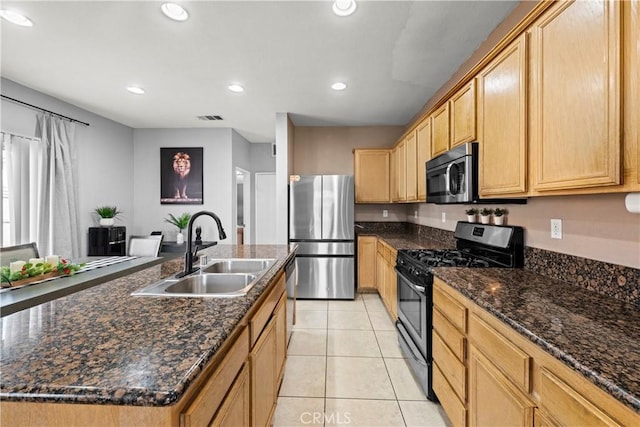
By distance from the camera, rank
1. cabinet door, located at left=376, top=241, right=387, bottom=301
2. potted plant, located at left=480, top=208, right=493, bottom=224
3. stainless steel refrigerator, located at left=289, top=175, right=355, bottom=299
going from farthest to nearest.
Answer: stainless steel refrigerator, located at left=289, top=175, right=355, bottom=299, cabinet door, located at left=376, top=241, right=387, bottom=301, potted plant, located at left=480, top=208, right=493, bottom=224

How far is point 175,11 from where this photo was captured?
198 centimetres

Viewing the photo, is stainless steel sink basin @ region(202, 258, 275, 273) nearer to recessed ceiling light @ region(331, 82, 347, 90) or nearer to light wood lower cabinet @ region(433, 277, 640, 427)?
light wood lower cabinet @ region(433, 277, 640, 427)

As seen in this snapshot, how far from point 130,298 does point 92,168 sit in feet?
13.2

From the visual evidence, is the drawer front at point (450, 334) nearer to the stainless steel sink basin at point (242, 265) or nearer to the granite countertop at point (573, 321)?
the granite countertop at point (573, 321)

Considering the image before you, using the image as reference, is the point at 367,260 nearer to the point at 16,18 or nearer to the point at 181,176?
the point at 181,176

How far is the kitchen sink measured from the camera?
1.25m

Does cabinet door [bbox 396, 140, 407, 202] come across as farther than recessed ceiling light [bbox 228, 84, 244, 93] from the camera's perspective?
Yes

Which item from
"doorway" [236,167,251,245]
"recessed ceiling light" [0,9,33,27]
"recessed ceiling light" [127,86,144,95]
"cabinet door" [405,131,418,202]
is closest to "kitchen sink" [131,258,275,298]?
"cabinet door" [405,131,418,202]

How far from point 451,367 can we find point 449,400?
0.68 feet

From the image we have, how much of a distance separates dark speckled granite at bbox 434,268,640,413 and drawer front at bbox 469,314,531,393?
10cm

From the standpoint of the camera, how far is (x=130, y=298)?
3.91ft

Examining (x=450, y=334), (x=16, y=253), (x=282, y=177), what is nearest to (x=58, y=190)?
(x=16, y=253)

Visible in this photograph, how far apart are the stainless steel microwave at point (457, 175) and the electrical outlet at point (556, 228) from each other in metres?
0.45

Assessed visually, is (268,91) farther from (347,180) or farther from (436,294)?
(436,294)
